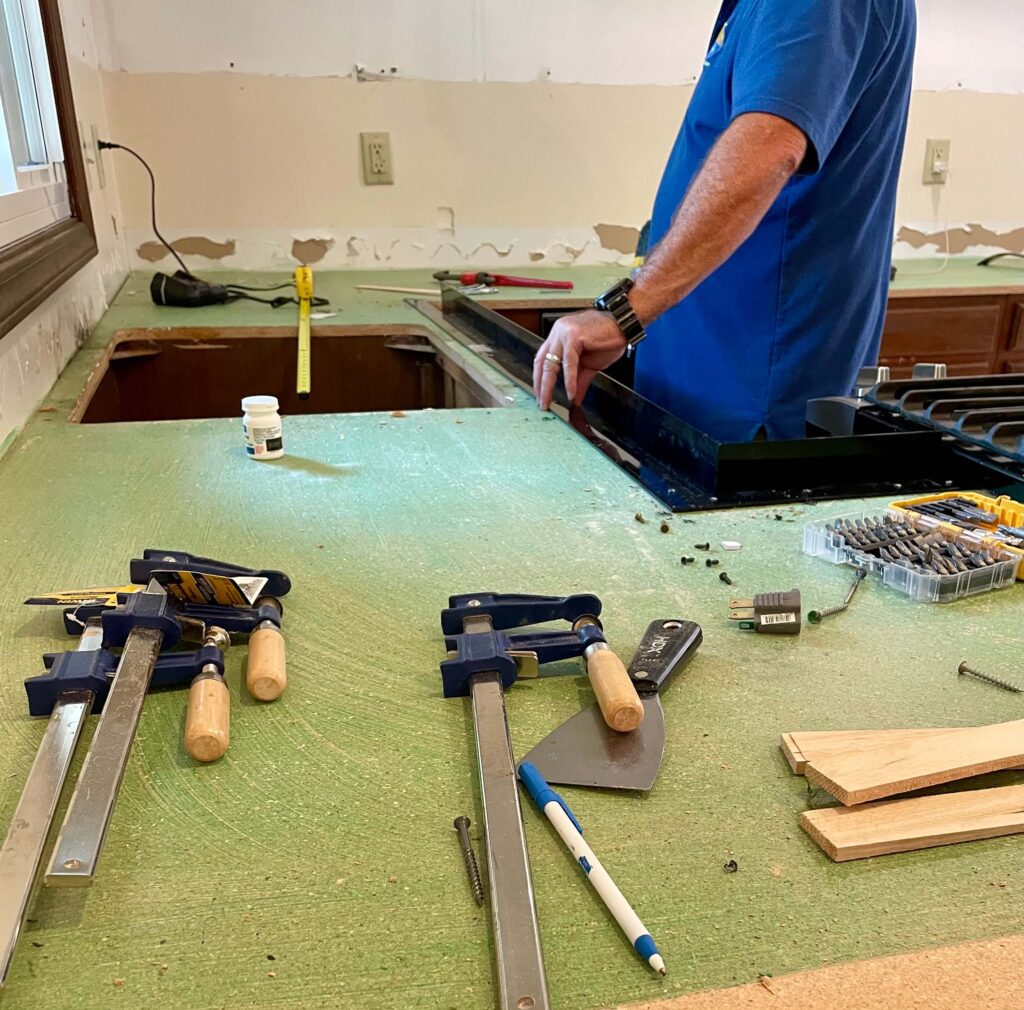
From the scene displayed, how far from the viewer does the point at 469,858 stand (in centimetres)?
42

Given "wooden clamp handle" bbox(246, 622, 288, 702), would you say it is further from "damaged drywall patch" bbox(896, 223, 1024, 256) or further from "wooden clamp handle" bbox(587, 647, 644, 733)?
"damaged drywall patch" bbox(896, 223, 1024, 256)

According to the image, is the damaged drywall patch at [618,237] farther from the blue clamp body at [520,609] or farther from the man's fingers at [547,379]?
the blue clamp body at [520,609]

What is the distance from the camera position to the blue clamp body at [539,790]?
0.45 meters

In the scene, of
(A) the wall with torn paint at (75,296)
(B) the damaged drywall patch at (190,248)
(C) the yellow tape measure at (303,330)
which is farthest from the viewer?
(B) the damaged drywall patch at (190,248)

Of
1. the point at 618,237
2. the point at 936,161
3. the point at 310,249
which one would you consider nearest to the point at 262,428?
the point at 310,249

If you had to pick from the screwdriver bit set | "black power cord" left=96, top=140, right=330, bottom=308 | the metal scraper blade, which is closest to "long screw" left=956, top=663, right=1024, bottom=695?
the screwdriver bit set

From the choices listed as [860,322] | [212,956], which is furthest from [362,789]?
[860,322]

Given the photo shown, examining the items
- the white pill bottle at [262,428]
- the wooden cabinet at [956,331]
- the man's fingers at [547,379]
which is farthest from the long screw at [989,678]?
the wooden cabinet at [956,331]

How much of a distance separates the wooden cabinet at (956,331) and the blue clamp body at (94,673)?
2188 millimetres

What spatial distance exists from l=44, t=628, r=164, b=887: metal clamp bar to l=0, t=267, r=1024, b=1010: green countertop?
0.02 m

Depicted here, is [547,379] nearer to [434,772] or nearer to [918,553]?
[918,553]

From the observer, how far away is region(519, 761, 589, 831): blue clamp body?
45 centimetres

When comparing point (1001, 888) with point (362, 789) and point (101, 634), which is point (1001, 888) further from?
point (101, 634)

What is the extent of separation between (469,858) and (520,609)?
223mm
